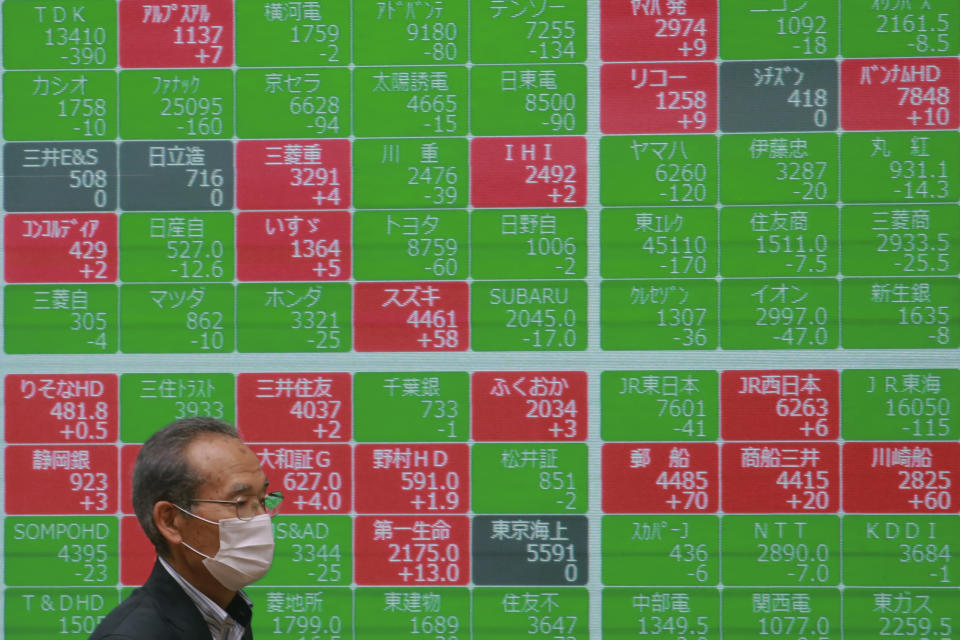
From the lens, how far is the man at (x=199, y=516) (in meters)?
1.60

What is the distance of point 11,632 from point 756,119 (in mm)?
2035

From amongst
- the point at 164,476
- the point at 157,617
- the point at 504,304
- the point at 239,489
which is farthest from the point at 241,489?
the point at 504,304

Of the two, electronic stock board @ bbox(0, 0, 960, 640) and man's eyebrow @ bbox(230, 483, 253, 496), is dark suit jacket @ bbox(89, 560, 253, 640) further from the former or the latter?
electronic stock board @ bbox(0, 0, 960, 640)

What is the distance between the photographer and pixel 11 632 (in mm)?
2346

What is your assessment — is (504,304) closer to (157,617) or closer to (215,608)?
(215,608)

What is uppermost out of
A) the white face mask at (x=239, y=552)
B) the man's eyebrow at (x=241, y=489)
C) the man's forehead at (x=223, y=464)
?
the man's forehead at (x=223, y=464)

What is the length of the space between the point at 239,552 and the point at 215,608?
10cm

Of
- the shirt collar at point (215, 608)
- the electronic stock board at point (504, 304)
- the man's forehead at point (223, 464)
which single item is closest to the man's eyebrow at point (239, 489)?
the man's forehead at point (223, 464)

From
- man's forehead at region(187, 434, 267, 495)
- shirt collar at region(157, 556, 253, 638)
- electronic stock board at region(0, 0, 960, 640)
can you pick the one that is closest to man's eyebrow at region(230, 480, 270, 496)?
man's forehead at region(187, 434, 267, 495)

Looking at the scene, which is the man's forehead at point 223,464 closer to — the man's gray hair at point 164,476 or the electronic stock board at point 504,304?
the man's gray hair at point 164,476

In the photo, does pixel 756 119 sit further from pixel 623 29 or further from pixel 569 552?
pixel 569 552

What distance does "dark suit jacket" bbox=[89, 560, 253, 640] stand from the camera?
4.88 feet

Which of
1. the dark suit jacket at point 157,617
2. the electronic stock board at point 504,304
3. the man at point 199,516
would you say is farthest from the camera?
the electronic stock board at point 504,304

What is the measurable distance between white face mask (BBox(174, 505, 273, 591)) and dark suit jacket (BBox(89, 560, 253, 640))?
71 mm
